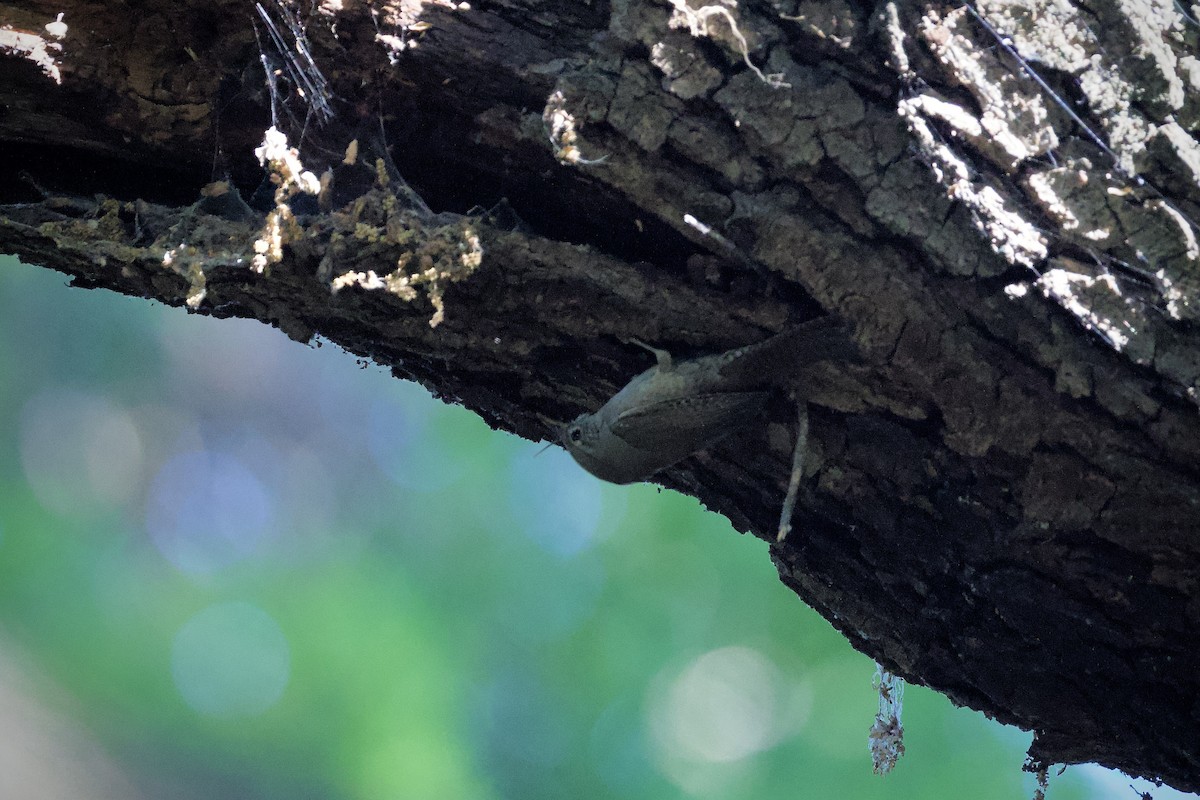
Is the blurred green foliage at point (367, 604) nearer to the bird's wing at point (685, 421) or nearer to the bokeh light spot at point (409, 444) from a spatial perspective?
the bokeh light spot at point (409, 444)

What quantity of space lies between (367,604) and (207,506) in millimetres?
1210

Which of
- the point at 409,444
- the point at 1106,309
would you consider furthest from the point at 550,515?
the point at 1106,309

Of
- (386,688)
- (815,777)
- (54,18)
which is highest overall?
(54,18)

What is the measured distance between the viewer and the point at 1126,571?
187 cm

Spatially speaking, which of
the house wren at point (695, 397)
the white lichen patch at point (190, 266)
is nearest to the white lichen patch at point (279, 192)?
the white lichen patch at point (190, 266)

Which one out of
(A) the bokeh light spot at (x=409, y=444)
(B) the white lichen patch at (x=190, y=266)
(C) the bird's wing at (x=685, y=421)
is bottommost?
(B) the white lichen patch at (x=190, y=266)

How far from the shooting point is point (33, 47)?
1972 millimetres

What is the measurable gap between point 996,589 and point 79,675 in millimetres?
5117

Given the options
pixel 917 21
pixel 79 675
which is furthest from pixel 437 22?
pixel 79 675

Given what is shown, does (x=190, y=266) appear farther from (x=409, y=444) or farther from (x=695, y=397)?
(x=409, y=444)

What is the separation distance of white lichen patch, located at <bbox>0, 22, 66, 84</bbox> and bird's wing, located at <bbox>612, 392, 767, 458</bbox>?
1578 millimetres

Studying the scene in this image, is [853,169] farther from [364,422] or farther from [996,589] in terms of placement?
[364,422]

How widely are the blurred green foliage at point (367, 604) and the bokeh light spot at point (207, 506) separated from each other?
15 mm

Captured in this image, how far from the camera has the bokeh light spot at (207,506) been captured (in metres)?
5.37
